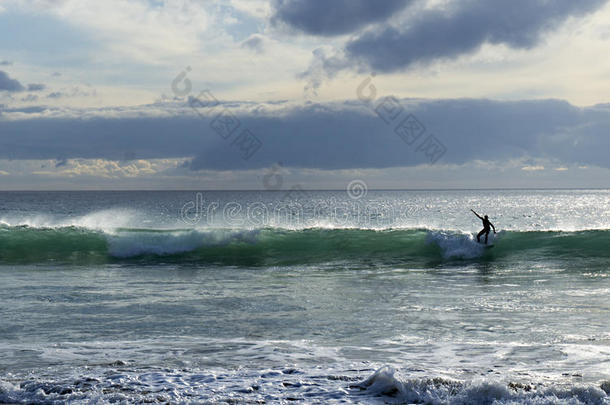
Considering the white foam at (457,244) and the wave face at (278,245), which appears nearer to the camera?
the wave face at (278,245)

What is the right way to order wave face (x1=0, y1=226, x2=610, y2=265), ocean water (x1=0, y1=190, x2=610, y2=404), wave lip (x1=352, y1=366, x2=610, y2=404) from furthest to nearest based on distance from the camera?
wave face (x1=0, y1=226, x2=610, y2=265)
ocean water (x1=0, y1=190, x2=610, y2=404)
wave lip (x1=352, y1=366, x2=610, y2=404)

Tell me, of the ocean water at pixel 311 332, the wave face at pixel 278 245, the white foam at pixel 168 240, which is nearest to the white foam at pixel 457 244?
the wave face at pixel 278 245

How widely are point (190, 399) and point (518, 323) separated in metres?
6.94

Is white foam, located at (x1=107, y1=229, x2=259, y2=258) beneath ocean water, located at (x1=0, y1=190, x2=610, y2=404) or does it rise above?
above

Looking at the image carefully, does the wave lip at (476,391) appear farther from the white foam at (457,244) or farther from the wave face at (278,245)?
the white foam at (457,244)

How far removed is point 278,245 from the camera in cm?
2911

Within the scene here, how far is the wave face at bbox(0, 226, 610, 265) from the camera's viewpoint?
25.1 m

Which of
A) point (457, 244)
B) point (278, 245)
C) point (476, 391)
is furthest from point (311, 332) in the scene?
point (278, 245)

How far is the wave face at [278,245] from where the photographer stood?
2511cm

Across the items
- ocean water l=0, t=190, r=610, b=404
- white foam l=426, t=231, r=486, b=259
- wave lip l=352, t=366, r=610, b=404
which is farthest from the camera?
white foam l=426, t=231, r=486, b=259

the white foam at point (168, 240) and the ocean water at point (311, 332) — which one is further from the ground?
the white foam at point (168, 240)

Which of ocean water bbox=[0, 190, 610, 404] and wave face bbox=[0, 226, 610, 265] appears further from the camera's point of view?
wave face bbox=[0, 226, 610, 265]

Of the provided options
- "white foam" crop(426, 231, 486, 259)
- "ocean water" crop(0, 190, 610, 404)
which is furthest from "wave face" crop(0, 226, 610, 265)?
"ocean water" crop(0, 190, 610, 404)

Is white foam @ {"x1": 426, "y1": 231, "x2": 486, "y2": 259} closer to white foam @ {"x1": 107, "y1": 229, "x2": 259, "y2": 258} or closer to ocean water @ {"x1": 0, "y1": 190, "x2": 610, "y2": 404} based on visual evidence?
ocean water @ {"x1": 0, "y1": 190, "x2": 610, "y2": 404}
